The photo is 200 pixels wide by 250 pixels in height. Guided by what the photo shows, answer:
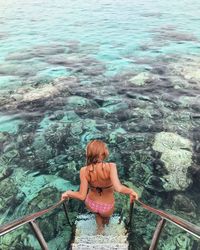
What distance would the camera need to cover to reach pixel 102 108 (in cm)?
1162

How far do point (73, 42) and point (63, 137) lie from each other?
37.7ft

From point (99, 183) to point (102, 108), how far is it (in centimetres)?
666

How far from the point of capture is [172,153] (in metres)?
8.95

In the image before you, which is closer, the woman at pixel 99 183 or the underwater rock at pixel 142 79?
the woman at pixel 99 183

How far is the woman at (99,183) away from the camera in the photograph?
4822mm

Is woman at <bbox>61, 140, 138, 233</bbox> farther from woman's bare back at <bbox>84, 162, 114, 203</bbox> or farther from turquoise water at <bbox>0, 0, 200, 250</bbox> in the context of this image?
turquoise water at <bbox>0, 0, 200, 250</bbox>

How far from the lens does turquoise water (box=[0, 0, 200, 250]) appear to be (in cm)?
805

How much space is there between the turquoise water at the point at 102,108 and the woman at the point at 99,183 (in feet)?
5.33

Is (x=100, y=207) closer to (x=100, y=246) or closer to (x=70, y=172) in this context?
(x=100, y=246)

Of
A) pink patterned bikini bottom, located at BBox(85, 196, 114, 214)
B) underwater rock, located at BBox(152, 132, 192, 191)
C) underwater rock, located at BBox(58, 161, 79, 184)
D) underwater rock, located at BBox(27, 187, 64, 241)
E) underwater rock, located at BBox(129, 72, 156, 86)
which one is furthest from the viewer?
underwater rock, located at BBox(129, 72, 156, 86)

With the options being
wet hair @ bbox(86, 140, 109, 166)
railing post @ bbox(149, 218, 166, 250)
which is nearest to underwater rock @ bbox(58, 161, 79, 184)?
wet hair @ bbox(86, 140, 109, 166)

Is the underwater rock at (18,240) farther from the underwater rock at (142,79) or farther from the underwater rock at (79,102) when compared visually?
the underwater rock at (142,79)

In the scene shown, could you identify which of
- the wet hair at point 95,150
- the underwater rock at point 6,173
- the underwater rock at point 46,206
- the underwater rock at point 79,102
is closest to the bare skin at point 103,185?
the wet hair at point 95,150

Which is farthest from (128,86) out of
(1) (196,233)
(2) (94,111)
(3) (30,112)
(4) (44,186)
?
(1) (196,233)
